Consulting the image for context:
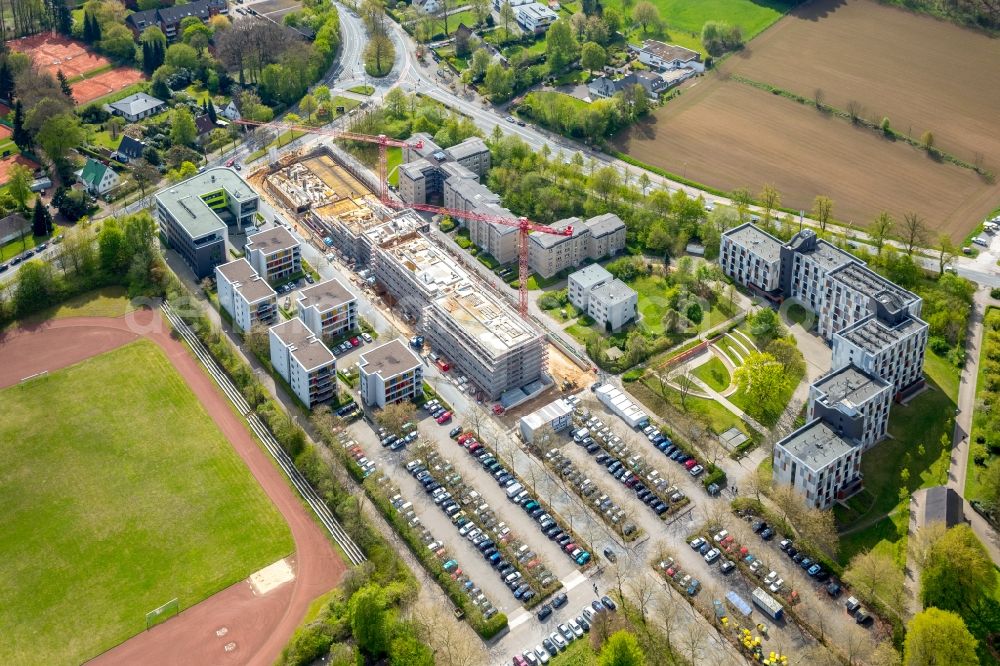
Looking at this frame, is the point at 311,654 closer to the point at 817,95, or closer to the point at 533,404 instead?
the point at 533,404

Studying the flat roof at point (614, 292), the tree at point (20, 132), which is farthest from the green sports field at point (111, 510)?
the tree at point (20, 132)

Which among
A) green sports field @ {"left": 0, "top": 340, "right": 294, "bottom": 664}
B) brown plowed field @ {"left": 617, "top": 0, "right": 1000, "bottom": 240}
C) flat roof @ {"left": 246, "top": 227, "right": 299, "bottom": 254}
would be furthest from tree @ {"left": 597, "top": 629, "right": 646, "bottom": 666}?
brown plowed field @ {"left": 617, "top": 0, "right": 1000, "bottom": 240}

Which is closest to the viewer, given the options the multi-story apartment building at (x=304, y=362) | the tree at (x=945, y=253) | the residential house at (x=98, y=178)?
the multi-story apartment building at (x=304, y=362)

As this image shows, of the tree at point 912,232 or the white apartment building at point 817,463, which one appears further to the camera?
the tree at point 912,232

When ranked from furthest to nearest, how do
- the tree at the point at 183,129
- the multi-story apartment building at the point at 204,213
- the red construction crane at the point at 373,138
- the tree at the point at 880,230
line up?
the tree at the point at 183,129
the red construction crane at the point at 373,138
the tree at the point at 880,230
the multi-story apartment building at the point at 204,213

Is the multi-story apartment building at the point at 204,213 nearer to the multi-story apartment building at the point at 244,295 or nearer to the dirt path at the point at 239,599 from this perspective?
the multi-story apartment building at the point at 244,295

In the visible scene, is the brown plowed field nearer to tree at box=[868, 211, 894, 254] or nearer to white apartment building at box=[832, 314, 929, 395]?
tree at box=[868, 211, 894, 254]
